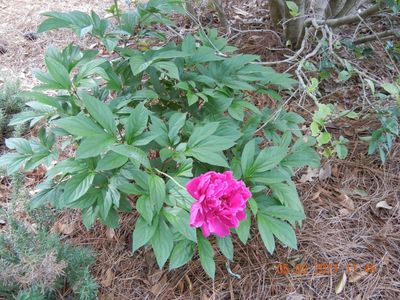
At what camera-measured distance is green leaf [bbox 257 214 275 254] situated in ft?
4.40

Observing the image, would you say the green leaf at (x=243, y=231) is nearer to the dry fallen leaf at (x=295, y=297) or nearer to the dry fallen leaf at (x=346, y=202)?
the dry fallen leaf at (x=295, y=297)

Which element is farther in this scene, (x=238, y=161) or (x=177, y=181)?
(x=238, y=161)

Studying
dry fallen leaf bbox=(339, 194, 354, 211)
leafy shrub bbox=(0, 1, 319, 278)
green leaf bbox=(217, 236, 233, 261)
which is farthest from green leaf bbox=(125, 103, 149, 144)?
dry fallen leaf bbox=(339, 194, 354, 211)

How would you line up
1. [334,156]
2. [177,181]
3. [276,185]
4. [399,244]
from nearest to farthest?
[177,181]
[276,185]
[399,244]
[334,156]

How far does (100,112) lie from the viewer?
1.25 meters

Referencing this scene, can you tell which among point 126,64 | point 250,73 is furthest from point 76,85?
point 250,73

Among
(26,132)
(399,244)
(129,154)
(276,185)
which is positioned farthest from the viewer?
(26,132)

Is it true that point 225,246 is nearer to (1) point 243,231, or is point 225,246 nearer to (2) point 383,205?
(1) point 243,231

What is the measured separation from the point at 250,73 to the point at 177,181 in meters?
0.67

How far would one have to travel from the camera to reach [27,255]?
1.37 metres

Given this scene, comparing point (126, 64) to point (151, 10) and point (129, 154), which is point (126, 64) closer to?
point (151, 10)

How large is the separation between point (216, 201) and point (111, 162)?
15.1 inches

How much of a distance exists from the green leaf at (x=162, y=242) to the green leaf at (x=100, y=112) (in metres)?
0.37

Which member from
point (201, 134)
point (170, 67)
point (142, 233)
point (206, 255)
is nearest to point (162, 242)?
point (142, 233)
